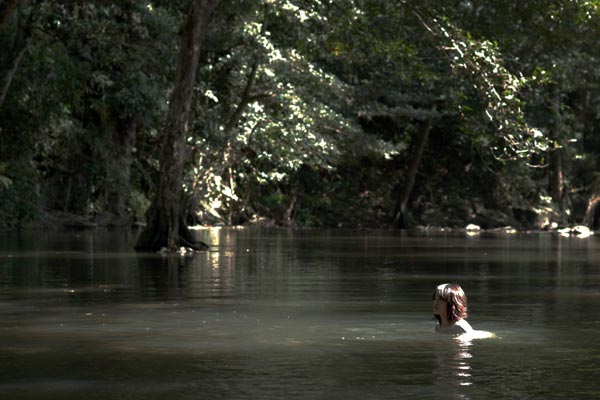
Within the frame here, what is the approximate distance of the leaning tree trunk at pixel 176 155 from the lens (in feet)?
106

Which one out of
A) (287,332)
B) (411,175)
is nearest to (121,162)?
(411,175)

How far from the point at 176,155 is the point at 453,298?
20.9 meters

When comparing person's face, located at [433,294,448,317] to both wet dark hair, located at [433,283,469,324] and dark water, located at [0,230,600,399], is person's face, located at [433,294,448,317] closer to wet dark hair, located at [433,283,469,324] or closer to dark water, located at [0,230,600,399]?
wet dark hair, located at [433,283,469,324]

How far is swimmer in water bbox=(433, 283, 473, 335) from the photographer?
1280cm

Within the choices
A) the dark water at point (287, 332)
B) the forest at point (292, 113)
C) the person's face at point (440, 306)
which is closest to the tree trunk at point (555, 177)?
the forest at point (292, 113)

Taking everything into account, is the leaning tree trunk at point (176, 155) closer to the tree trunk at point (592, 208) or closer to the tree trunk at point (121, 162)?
the tree trunk at point (121, 162)

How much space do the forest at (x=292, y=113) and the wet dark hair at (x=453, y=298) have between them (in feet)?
54.3

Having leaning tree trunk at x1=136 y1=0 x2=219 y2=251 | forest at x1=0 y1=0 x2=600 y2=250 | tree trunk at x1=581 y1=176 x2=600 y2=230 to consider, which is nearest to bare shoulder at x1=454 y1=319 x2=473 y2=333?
forest at x1=0 y1=0 x2=600 y2=250

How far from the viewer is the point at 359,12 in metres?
37.7

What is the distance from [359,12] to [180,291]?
19.8m

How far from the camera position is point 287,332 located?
44.4 feet

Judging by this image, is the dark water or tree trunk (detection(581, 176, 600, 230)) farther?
tree trunk (detection(581, 176, 600, 230))

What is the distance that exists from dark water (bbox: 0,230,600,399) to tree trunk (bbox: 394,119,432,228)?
1459 inches

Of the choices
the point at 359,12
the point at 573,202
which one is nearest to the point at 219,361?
the point at 359,12
